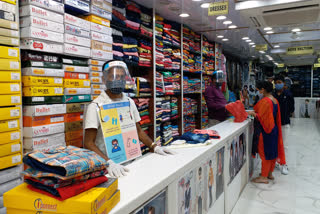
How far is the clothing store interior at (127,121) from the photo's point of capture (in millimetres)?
1102

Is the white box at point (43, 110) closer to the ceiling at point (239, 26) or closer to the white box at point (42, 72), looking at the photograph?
the white box at point (42, 72)

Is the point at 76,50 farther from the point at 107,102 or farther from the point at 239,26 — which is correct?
the point at 239,26

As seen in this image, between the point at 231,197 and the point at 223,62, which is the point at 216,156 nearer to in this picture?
the point at 231,197

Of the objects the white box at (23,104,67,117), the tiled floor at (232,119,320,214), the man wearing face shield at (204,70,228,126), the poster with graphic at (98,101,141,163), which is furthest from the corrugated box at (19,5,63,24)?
the tiled floor at (232,119,320,214)

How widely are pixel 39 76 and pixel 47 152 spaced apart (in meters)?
1.59

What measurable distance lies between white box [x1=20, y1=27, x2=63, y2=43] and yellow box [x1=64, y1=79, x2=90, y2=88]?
434 mm

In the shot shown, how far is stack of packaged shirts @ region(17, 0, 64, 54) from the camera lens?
2.33 m

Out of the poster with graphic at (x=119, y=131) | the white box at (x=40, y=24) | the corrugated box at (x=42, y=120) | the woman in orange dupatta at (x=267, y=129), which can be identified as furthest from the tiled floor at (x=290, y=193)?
the white box at (x=40, y=24)

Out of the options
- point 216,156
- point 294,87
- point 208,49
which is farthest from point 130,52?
point 294,87

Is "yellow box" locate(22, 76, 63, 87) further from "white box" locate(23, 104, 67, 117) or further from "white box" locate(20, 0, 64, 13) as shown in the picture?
"white box" locate(20, 0, 64, 13)

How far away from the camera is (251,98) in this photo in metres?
11.2

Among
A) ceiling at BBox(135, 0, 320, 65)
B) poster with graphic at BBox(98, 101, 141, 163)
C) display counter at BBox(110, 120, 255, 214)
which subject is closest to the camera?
display counter at BBox(110, 120, 255, 214)

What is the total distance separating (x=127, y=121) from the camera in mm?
2502

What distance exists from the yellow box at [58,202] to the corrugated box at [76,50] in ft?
6.40
